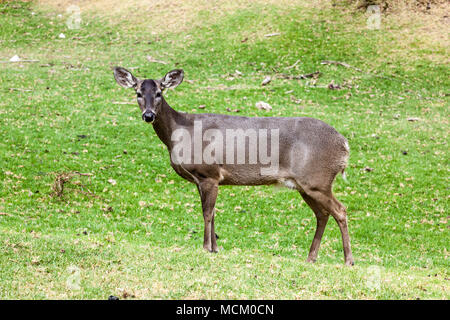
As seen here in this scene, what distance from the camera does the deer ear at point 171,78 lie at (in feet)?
35.7

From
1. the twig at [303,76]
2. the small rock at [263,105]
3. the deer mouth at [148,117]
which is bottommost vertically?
the twig at [303,76]

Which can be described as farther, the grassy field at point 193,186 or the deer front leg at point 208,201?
the deer front leg at point 208,201

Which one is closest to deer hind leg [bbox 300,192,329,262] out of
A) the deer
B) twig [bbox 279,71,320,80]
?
the deer

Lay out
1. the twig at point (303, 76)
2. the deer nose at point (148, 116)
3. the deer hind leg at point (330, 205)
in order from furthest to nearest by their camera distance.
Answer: the twig at point (303, 76), the deer hind leg at point (330, 205), the deer nose at point (148, 116)

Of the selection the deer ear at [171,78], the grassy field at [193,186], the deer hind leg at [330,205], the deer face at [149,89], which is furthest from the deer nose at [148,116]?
the deer hind leg at [330,205]

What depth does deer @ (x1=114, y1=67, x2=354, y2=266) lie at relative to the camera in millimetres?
10164

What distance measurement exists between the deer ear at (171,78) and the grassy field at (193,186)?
3619mm

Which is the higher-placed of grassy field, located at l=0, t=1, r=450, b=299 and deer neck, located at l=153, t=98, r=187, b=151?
deer neck, located at l=153, t=98, r=187, b=151

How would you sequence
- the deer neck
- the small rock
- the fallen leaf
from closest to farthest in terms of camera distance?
the deer neck
the small rock
the fallen leaf

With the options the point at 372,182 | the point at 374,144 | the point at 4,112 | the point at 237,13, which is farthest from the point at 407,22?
the point at 4,112

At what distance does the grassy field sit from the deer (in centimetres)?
126

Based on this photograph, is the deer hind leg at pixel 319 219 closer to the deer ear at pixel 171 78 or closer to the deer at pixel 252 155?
the deer at pixel 252 155

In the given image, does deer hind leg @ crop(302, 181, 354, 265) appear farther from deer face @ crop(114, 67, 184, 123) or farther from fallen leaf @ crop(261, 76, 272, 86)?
fallen leaf @ crop(261, 76, 272, 86)

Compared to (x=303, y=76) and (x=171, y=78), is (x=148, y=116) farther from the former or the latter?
(x=303, y=76)
